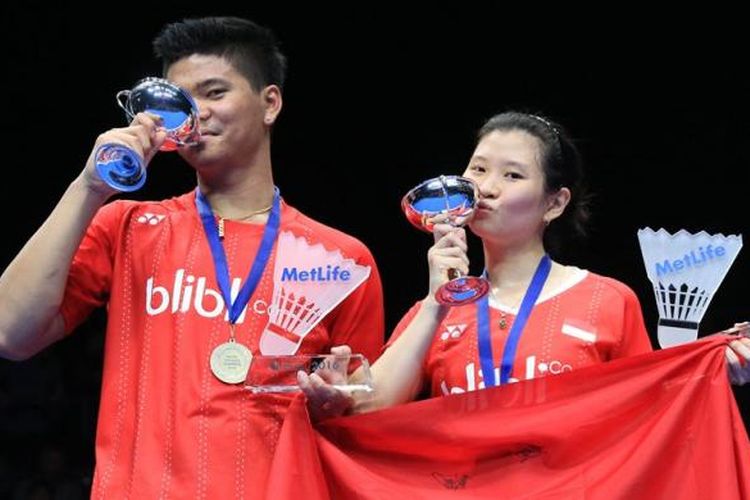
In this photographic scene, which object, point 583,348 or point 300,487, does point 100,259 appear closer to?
point 300,487

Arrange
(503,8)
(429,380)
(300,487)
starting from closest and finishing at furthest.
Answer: (300,487)
(429,380)
(503,8)

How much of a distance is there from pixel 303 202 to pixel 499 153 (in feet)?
7.93

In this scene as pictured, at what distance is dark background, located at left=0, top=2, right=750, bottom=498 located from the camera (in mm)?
4574

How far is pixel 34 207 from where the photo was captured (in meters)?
4.78

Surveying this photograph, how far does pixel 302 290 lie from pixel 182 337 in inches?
8.2

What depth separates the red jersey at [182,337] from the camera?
2.05 meters

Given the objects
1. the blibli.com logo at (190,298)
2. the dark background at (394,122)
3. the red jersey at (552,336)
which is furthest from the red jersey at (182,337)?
the dark background at (394,122)

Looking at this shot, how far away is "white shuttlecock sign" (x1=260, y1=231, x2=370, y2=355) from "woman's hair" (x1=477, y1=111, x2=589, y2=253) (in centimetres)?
48

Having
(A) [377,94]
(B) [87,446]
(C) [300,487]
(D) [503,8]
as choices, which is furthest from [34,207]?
(C) [300,487]

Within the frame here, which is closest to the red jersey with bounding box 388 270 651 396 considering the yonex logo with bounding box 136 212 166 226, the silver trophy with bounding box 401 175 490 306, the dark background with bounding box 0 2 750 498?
the silver trophy with bounding box 401 175 490 306

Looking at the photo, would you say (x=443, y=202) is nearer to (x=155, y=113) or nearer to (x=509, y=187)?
(x=509, y=187)

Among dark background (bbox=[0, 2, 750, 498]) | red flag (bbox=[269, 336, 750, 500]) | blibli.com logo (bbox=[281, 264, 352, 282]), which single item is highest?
dark background (bbox=[0, 2, 750, 498])

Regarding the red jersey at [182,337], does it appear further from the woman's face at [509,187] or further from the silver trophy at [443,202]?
the woman's face at [509,187]

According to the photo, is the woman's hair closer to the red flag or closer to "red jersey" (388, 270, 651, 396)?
"red jersey" (388, 270, 651, 396)
